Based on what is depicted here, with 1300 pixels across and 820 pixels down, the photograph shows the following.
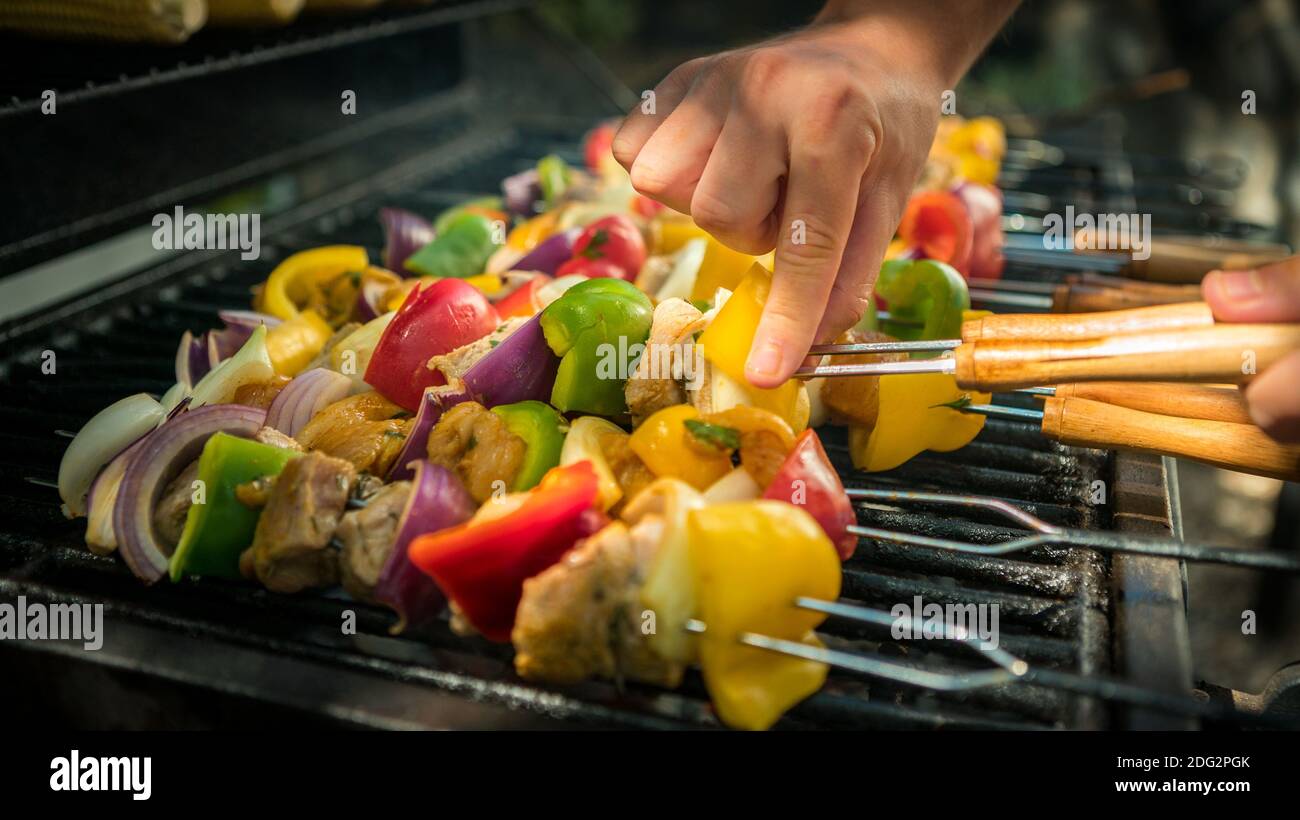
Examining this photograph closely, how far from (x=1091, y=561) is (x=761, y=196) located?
110 centimetres

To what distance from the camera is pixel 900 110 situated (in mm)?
2225

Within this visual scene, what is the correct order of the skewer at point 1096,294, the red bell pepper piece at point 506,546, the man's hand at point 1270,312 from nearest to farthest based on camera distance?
the man's hand at point 1270,312, the red bell pepper piece at point 506,546, the skewer at point 1096,294

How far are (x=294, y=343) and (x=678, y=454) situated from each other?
139cm

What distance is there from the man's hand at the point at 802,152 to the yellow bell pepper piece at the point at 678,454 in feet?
0.65

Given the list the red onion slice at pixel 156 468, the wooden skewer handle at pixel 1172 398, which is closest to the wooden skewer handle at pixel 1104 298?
the wooden skewer handle at pixel 1172 398

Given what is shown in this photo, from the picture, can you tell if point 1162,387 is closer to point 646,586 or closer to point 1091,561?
point 1091,561

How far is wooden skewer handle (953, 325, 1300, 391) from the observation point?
5.72ft

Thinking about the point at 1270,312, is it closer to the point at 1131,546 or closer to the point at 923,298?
the point at 1131,546

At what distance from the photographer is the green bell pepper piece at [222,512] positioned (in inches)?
82.0

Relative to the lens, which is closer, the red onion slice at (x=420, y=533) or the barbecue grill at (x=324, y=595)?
the barbecue grill at (x=324, y=595)

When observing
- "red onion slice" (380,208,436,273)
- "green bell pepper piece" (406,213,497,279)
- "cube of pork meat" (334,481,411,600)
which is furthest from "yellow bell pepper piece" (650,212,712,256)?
"cube of pork meat" (334,481,411,600)

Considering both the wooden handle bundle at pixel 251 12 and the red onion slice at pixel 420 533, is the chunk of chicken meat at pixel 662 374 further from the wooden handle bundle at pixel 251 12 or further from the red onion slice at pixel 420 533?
the wooden handle bundle at pixel 251 12

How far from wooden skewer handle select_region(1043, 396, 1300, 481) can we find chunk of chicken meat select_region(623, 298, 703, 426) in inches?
35.2

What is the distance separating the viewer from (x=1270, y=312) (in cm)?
179
